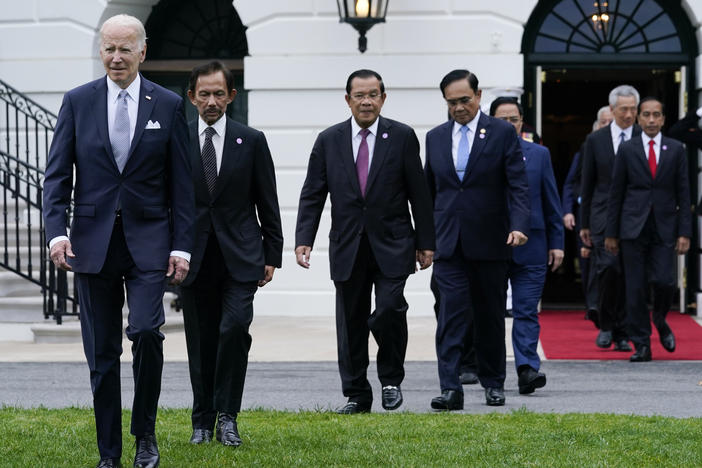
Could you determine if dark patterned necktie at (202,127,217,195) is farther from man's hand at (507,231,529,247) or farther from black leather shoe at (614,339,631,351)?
black leather shoe at (614,339,631,351)

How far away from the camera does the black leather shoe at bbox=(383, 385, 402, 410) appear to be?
7961 mm

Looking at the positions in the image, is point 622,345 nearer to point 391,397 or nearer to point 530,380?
point 530,380

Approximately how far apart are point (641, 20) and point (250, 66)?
416 cm

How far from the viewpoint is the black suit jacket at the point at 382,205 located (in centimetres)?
789

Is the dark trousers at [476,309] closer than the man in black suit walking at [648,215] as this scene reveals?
Yes

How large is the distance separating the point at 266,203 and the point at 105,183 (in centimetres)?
119

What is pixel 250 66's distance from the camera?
48.2 feet

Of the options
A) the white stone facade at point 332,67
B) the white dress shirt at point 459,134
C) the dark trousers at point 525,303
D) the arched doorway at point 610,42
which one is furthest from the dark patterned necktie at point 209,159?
the arched doorway at point 610,42

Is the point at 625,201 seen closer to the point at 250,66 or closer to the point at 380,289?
the point at 380,289

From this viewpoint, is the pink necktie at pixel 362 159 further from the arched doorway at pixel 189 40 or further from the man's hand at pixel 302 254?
the arched doorway at pixel 189 40

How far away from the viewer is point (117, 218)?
589cm

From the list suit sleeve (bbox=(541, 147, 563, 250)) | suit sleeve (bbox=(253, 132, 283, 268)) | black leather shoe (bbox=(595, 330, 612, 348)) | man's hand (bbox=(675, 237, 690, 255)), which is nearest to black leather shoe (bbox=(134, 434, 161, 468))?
suit sleeve (bbox=(253, 132, 283, 268))

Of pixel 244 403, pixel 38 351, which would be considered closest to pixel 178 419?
pixel 244 403

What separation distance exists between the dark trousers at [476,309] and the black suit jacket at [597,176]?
127 inches
